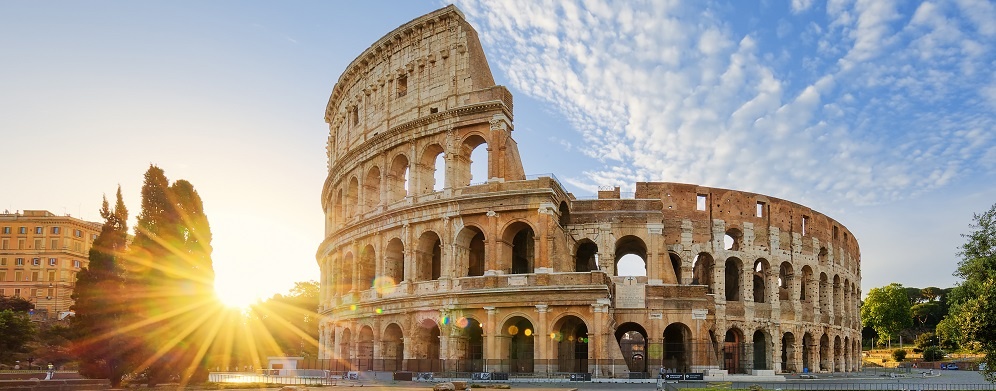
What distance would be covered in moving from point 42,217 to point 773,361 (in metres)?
83.2

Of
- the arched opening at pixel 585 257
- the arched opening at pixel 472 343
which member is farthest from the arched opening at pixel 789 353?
the arched opening at pixel 472 343

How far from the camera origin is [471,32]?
3847 centimetres

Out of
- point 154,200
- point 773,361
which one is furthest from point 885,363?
point 154,200

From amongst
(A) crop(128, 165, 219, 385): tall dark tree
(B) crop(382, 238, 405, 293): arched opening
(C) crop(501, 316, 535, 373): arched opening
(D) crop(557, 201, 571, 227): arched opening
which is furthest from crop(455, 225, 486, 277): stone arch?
(A) crop(128, 165, 219, 385): tall dark tree

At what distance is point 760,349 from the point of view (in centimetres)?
4697

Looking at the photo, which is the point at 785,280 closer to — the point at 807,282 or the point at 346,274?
the point at 807,282

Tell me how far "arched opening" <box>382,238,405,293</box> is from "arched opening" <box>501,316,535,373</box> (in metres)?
6.86

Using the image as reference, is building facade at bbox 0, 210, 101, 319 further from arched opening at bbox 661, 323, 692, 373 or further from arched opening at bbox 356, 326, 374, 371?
arched opening at bbox 661, 323, 692, 373

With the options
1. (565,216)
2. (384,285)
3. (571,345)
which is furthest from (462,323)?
(565,216)

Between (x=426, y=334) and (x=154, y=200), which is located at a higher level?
(x=154, y=200)

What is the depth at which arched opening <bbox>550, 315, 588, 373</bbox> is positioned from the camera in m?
35.2

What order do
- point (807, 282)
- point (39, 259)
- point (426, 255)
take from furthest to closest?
point (39, 259)
point (807, 282)
point (426, 255)

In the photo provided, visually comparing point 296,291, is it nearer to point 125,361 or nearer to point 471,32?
point 471,32

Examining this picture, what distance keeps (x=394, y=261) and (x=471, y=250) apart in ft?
14.4
